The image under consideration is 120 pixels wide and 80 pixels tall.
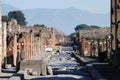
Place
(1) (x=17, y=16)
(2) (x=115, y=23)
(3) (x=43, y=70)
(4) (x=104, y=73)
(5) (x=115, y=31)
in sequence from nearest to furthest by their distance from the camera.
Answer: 1. (4) (x=104, y=73)
2. (3) (x=43, y=70)
3. (5) (x=115, y=31)
4. (2) (x=115, y=23)
5. (1) (x=17, y=16)

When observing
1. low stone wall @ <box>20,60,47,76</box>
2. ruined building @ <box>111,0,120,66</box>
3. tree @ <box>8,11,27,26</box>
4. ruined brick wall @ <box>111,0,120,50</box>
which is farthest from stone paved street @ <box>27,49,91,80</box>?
tree @ <box>8,11,27,26</box>

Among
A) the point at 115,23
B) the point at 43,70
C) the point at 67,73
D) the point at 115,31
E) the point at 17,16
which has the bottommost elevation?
the point at 67,73

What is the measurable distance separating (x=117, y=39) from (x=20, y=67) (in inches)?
325

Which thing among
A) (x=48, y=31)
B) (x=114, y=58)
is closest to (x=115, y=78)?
(x=114, y=58)

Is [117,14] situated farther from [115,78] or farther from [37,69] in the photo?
[115,78]

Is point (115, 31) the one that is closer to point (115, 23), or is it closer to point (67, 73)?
point (115, 23)

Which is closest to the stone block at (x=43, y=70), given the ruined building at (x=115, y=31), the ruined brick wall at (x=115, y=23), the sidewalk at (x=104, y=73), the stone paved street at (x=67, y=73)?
the stone paved street at (x=67, y=73)

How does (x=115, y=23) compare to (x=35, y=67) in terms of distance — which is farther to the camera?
(x=115, y=23)

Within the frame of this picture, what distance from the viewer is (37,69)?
26250mm

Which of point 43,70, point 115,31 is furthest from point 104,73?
point 115,31

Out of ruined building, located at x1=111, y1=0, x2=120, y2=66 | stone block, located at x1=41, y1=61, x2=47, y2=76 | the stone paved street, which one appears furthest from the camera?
ruined building, located at x1=111, y1=0, x2=120, y2=66

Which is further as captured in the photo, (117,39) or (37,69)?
(117,39)

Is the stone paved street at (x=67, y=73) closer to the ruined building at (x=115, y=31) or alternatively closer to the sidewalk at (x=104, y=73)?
the sidewalk at (x=104, y=73)

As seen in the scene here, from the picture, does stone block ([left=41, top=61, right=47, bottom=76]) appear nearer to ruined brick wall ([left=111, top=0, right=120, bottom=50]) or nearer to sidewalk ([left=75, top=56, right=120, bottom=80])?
sidewalk ([left=75, top=56, right=120, bottom=80])
